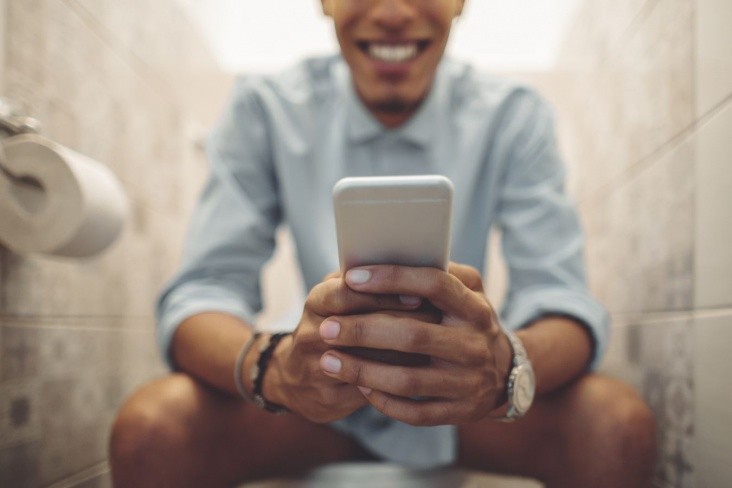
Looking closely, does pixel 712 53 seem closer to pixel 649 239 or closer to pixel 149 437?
pixel 649 239

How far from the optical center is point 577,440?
0.68 m

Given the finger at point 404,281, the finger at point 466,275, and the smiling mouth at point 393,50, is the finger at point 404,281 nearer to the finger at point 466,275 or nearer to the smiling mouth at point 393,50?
the finger at point 466,275

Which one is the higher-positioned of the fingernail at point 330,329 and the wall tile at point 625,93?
the wall tile at point 625,93

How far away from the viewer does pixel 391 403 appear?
48 centimetres

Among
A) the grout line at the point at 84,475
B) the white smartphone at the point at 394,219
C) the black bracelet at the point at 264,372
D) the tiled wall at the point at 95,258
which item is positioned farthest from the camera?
the grout line at the point at 84,475

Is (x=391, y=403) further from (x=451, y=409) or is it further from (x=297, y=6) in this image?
(x=297, y=6)

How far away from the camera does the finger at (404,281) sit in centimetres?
44

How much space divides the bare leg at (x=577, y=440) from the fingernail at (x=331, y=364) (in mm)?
341

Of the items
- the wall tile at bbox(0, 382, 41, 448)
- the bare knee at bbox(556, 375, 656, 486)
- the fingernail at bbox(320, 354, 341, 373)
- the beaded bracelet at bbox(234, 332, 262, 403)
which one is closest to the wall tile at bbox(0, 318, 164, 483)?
the wall tile at bbox(0, 382, 41, 448)

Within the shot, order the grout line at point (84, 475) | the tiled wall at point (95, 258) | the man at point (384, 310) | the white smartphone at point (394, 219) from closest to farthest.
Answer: the white smartphone at point (394, 219) < the man at point (384, 310) < the tiled wall at point (95, 258) < the grout line at point (84, 475)

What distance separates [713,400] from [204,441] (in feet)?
1.83

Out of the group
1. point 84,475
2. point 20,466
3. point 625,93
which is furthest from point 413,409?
point 625,93

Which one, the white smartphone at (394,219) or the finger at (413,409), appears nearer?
the white smartphone at (394,219)

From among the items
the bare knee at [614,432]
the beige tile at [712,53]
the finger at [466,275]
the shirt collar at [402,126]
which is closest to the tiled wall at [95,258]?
the shirt collar at [402,126]
